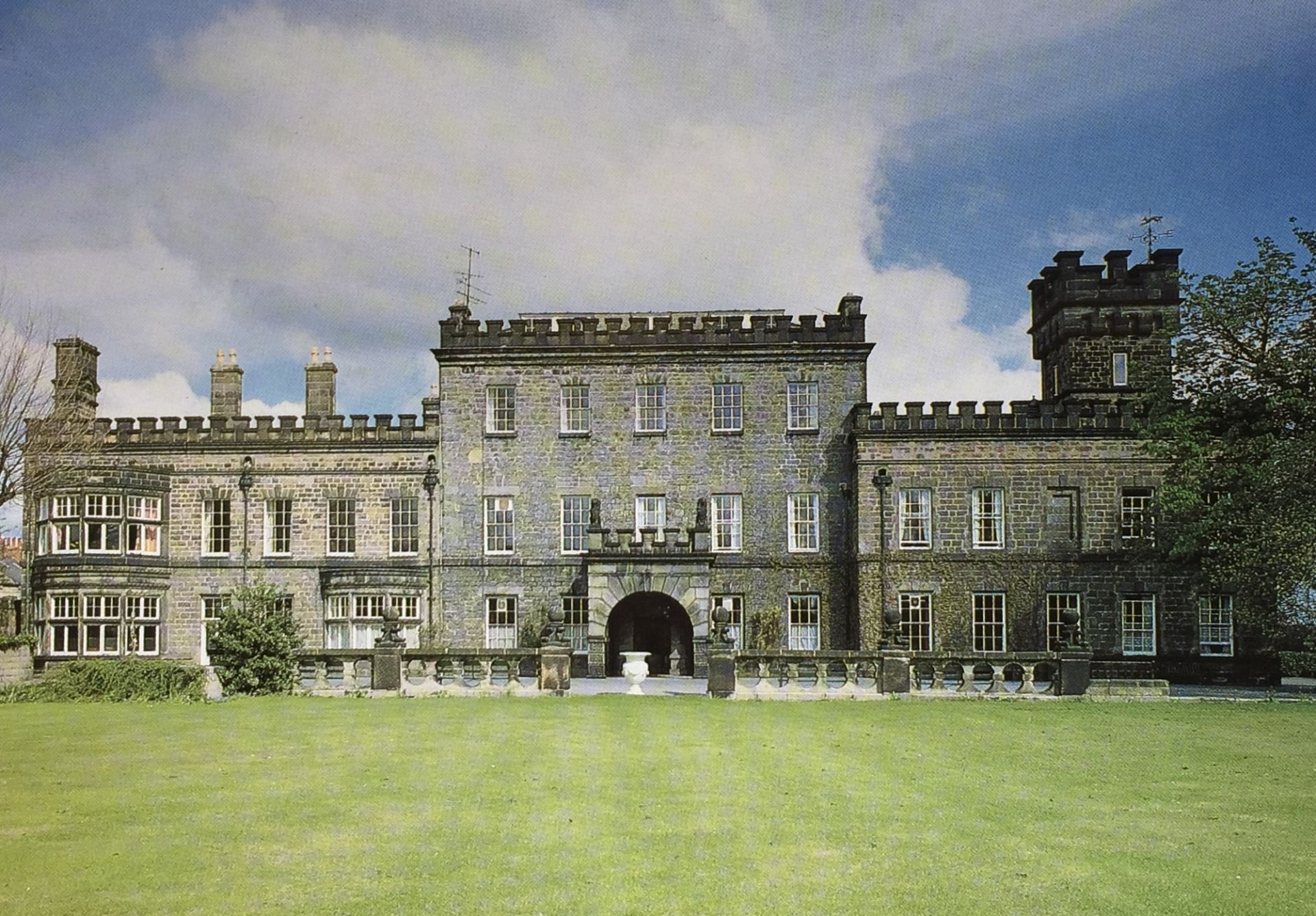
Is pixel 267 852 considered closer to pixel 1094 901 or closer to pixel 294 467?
pixel 1094 901

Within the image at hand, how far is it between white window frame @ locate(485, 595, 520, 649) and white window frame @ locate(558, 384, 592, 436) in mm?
5369

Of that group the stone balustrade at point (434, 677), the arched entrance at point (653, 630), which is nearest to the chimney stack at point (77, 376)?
the stone balustrade at point (434, 677)

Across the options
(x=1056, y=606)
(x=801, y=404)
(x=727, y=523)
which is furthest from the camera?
(x=801, y=404)

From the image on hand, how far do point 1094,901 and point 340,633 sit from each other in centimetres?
3053

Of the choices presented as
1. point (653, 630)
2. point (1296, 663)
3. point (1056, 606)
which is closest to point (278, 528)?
point (653, 630)

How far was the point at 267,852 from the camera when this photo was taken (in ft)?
37.3

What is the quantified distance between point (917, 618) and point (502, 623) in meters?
→ 12.3

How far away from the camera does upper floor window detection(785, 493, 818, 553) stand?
121ft

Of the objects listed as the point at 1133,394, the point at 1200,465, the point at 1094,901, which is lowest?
the point at 1094,901

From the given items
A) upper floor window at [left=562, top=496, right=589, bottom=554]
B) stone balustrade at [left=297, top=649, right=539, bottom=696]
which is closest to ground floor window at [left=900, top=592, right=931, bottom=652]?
upper floor window at [left=562, top=496, right=589, bottom=554]

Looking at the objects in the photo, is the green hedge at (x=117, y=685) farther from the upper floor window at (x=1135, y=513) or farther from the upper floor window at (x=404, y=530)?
the upper floor window at (x=1135, y=513)

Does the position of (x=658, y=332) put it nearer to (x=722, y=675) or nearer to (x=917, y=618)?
(x=917, y=618)

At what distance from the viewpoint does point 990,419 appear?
36.1m

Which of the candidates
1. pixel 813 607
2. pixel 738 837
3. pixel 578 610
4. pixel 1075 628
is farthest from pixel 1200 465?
pixel 738 837
